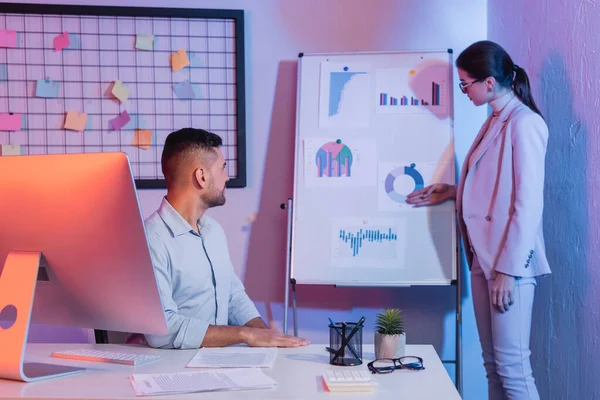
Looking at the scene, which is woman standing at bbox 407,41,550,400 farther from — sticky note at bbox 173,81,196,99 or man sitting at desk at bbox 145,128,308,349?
sticky note at bbox 173,81,196,99

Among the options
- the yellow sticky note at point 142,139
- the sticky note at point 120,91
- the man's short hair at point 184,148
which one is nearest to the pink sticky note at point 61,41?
the sticky note at point 120,91

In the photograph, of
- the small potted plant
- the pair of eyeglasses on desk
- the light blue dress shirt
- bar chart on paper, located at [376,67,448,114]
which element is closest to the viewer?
the pair of eyeglasses on desk

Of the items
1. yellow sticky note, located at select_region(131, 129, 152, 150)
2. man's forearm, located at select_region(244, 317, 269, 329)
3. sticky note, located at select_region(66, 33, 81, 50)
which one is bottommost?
man's forearm, located at select_region(244, 317, 269, 329)

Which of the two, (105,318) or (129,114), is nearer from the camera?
(105,318)

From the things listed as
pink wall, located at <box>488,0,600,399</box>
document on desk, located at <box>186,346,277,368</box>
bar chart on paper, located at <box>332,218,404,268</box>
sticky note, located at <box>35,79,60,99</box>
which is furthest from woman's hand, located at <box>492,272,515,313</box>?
sticky note, located at <box>35,79,60,99</box>

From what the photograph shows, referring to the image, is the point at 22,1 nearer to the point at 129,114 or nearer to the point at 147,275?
the point at 129,114

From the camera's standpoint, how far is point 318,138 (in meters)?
2.97

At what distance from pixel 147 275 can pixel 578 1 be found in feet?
5.84

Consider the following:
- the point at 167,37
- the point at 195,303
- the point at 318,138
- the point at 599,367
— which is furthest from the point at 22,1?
the point at 599,367

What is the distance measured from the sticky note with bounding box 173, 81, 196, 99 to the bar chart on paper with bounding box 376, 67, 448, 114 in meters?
0.86

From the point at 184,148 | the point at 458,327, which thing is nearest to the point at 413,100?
the point at 458,327

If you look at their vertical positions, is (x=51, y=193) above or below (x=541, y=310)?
above

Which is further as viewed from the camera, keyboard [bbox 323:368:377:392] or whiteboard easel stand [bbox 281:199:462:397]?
whiteboard easel stand [bbox 281:199:462:397]

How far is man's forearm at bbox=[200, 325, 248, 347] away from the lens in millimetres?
1711
